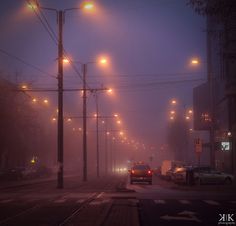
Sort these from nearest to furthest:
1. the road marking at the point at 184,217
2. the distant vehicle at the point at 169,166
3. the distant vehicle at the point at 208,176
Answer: the road marking at the point at 184,217
the distant vehicle at the point at 208,176
the distant vehicle at the point at 169,166

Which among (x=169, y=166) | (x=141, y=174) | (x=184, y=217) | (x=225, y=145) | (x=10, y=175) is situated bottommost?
(x=184, y=217)

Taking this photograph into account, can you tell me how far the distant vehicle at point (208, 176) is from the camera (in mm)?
47969

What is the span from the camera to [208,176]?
157ft

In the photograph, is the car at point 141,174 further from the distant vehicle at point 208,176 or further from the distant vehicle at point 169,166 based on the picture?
the distant vehicle at point 169,166

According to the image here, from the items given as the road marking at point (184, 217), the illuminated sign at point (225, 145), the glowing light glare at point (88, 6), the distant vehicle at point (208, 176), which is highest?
the glowing light glare at point (88, 6)

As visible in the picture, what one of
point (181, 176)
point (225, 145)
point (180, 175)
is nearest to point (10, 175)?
point (225, 145)

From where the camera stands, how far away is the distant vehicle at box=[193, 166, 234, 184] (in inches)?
1889

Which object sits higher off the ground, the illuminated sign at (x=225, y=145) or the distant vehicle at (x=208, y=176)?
the illuminated sign at (x=225, y=145)

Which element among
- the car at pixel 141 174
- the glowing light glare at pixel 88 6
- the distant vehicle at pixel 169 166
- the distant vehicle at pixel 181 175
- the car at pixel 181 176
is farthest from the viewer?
the distant vehicle at pixel 169 166

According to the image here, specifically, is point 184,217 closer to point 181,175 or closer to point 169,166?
point 181,175

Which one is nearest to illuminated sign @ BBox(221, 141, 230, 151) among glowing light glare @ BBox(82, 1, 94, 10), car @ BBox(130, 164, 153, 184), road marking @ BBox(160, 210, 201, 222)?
car @ BBox(130, 164, 153, 184)

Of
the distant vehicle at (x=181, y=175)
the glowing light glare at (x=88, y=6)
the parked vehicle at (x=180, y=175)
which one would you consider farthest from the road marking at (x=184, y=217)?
the parked vehicle at (x=180, y=175)

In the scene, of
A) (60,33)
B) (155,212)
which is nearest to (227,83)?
(60,33)

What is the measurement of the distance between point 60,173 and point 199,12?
75.0 feet
